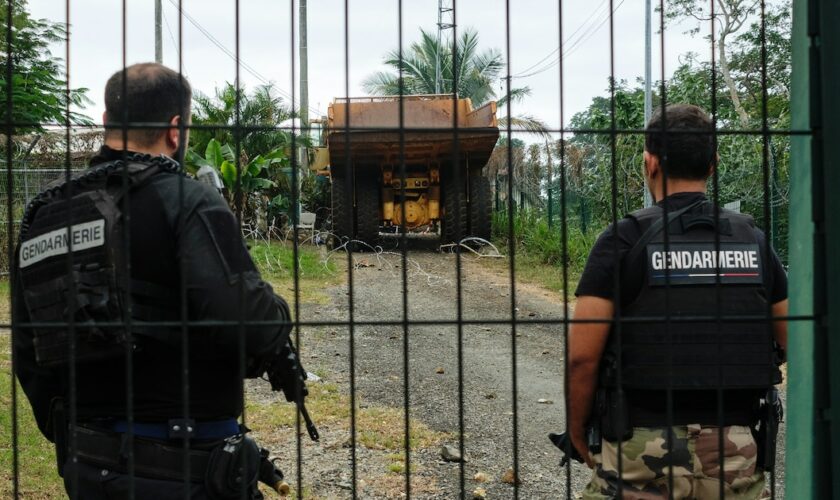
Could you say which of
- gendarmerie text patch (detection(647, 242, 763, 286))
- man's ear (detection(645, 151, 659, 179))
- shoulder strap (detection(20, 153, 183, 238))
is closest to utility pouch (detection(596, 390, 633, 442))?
gendarmerie text patch (detection(647, 242, 763, 286))

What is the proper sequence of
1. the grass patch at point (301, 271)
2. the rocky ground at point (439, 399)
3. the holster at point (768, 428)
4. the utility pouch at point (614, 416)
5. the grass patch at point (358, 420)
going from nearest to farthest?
1. the utility pouch at point (614, 416)
2. the holster at point (768, 428)
3. the rocky ground at point (439, 399)
4. the grass patch at point (358, 420)
5. the grass patch at point (301, 271)

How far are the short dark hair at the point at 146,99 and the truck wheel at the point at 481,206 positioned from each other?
38.6ft

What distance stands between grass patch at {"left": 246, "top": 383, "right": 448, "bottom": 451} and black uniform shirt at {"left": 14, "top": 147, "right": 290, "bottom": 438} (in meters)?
2.96

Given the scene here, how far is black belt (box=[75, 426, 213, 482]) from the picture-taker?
214cm

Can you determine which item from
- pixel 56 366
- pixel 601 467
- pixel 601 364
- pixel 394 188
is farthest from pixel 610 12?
pixel 394 188

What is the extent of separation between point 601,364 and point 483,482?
92.0 inches

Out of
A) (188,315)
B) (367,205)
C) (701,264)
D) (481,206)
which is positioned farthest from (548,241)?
(188,315)

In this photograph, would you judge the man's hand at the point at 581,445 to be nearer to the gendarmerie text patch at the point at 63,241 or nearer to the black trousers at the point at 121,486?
the black trousers at the point at 121,486

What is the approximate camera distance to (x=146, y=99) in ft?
7.07

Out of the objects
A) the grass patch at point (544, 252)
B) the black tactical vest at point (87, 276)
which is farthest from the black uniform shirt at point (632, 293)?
the grass patch at point (544, 252)

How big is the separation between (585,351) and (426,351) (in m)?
5.53

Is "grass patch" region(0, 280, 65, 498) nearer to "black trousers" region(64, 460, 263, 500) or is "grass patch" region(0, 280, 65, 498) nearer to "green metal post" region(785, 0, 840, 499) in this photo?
"black trousers" region(64, 460, 263, 500)

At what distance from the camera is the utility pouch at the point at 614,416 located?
2211 mm

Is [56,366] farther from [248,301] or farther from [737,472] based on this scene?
[737,472]
